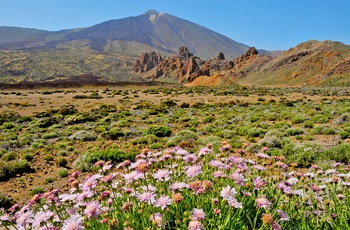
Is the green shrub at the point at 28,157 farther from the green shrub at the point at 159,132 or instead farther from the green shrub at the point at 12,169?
the green shrub at the point at 159,132

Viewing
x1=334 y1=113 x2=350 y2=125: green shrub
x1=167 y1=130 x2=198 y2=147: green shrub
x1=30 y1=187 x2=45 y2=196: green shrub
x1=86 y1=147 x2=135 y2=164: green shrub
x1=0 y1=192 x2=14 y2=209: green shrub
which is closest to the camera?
x1=0 y1=192 x2=14 y2=209: green shrub

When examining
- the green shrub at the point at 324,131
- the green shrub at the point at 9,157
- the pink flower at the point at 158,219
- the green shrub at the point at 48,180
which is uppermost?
the pink flower at the point at 158,219

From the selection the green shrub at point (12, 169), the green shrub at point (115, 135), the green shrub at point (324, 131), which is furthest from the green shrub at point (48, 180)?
the green shrub at point (324, 131)

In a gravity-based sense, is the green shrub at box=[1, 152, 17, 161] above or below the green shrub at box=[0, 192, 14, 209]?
below

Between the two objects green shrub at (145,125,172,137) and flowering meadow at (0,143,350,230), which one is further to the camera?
green shrub at (145,125,172,137)

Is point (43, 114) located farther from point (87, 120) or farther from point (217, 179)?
point (217, 179)

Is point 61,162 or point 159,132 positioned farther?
point 159,132

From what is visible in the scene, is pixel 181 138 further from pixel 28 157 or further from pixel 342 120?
pixel 342 120

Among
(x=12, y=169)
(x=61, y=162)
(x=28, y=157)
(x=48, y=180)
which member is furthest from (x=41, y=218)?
(x=28, y=157)

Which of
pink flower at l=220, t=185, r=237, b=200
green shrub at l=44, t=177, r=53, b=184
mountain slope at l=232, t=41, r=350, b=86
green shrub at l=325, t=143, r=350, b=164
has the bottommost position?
green shrub at l=44, t=177, r=53, b=184

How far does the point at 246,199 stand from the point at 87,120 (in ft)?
80.3

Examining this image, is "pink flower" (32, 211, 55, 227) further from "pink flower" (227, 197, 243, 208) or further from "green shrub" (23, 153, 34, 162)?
"green shrub" (23, 153, 34, 162)

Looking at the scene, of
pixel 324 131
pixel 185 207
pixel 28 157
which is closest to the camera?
pixel 185 207

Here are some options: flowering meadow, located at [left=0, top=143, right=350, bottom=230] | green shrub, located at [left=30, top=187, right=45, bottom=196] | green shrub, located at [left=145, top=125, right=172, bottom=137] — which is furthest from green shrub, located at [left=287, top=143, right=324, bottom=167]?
green shrub, located at [left=30, top=187, right=45, bottom=196]
